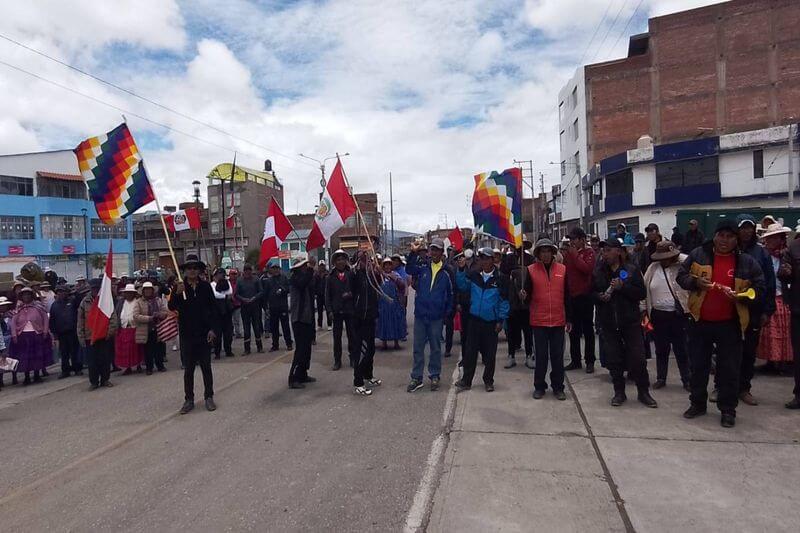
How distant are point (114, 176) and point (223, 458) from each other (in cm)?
502

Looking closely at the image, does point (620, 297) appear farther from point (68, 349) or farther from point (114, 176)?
point (68, 349)

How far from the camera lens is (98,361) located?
8508 millimetres

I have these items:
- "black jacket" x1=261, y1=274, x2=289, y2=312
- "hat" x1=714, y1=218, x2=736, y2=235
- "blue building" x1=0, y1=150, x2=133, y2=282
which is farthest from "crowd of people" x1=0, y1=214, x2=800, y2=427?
"blue building" x1=0, y1=150, x2=133, y2=282

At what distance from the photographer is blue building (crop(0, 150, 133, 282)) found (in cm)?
4256

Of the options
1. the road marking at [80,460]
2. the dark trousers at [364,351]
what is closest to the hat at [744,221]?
the dark trousers at [364,351]

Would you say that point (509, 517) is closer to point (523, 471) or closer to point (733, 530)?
point (523, 471)

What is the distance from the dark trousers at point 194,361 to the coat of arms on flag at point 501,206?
4690mm

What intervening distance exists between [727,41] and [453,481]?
166ft

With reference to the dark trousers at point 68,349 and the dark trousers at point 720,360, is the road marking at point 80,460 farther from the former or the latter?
the dark trousers at point 720,360

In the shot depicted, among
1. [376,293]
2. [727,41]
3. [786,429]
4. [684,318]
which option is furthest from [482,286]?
[727,41]

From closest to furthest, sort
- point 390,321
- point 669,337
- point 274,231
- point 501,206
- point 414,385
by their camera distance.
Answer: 1. point 669,337
2. point 414,385
3. point 501,206
4. point 390,321
5. point 274,231

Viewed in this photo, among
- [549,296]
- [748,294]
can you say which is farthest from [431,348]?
[748,294]

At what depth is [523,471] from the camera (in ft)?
14.0

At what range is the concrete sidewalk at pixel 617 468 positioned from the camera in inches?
138
